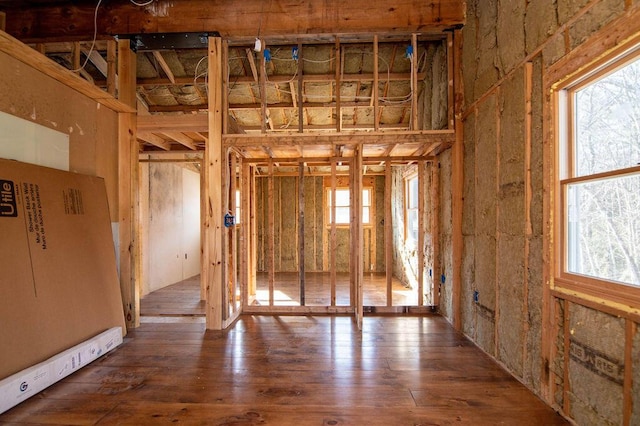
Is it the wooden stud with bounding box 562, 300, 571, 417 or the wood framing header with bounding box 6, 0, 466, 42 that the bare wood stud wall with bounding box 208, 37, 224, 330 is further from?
the wooden stud with bounding box 562, 300, 571, 417

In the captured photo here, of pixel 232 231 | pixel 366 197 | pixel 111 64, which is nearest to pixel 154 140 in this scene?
pixel 111 64

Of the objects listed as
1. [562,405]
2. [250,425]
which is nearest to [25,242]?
[250,425]

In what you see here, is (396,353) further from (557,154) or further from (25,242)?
(25,242)

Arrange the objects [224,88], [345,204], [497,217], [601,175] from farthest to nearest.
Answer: [345,204], [224,88], [497,217], [601,175]

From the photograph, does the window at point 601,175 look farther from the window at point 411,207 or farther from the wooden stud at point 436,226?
the window at point 411,207

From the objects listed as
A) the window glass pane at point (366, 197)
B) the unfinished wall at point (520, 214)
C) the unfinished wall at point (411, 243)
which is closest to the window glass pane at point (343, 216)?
the window glass pane at point (366, 197)

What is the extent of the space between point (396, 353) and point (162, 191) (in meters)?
5.35

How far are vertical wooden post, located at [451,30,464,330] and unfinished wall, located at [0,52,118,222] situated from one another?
3.86 m

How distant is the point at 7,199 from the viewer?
86.6 inches

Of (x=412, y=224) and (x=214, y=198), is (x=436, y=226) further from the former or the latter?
(x=214, y=198)

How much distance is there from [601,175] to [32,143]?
161 inches

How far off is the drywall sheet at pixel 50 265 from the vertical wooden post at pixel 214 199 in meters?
0.93

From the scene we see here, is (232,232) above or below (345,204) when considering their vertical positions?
below

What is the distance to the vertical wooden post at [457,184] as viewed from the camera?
3346 millimetres
